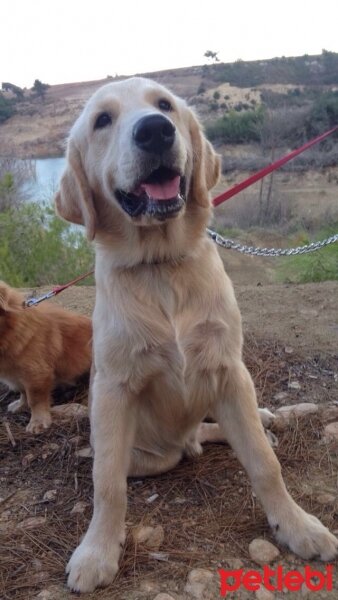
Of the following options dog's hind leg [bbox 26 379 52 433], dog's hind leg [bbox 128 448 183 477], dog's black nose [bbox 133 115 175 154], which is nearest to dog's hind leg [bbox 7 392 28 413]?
dog's hind leg [bbox 26 379 52 433]

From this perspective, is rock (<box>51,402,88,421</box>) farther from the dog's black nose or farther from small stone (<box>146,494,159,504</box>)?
the dog's black nose

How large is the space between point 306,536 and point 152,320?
106 cm

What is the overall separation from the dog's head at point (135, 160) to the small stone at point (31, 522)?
1331mm

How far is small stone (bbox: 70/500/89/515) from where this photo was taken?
265cm

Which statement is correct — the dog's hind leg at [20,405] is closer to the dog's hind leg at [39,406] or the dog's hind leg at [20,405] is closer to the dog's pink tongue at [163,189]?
the dog's hind leg at [39,406]

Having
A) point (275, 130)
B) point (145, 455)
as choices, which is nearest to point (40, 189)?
point (145, 455)

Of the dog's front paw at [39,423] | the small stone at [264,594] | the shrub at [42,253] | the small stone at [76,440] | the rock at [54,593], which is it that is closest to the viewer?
the small stone at [264,594]

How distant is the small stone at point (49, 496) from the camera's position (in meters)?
2.77

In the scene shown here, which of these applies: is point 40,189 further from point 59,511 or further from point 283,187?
point 59,511

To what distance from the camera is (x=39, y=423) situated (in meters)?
3.59

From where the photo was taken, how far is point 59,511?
268 centimetres

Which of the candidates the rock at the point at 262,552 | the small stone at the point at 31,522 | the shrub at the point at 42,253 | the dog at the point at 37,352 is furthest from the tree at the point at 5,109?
the rock at the point at 262,552

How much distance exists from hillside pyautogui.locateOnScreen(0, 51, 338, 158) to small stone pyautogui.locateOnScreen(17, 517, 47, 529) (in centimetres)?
2615

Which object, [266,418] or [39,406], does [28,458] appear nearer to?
[39,406]
